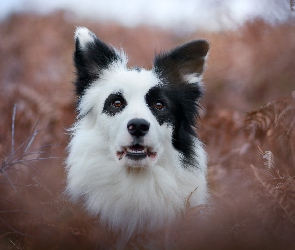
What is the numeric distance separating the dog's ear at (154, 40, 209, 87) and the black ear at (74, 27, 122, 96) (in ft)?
1.46

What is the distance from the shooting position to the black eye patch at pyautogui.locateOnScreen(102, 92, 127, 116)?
11.3ft

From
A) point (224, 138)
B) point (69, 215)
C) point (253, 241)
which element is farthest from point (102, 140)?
point (224, 138)

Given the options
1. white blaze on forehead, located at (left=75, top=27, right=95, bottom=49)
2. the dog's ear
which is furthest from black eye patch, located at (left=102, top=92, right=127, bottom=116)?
white blaze on forehead, located at (left=75, top=27, right=95, bottom=49)

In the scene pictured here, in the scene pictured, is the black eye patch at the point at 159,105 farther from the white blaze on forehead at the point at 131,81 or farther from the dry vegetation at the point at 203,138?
the dry vegetation at the point at 203,138

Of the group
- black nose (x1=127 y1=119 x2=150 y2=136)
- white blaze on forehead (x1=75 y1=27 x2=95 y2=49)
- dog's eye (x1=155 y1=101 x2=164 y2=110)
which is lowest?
black nose (x1=127 y1=119 x2=150 y2=136)

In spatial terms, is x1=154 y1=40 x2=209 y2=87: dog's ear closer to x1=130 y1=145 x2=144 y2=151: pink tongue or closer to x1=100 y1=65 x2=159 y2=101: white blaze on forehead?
x1=100 y1=65 x2=159 y2=101: white blaze on forehead

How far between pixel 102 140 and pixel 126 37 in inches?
282

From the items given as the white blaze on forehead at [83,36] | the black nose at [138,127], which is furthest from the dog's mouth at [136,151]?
the white blaze on forehead at [83,36]

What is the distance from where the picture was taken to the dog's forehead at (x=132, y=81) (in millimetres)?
3469

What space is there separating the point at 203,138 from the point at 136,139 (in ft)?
11.0

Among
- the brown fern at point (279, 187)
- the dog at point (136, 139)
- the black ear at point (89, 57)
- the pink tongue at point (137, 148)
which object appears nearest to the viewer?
the brown fern at point (279, 187)

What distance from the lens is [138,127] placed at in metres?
3.09

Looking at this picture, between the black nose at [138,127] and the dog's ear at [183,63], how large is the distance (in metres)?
0.73

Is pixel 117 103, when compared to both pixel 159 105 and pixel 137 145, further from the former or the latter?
pixel 137 145
